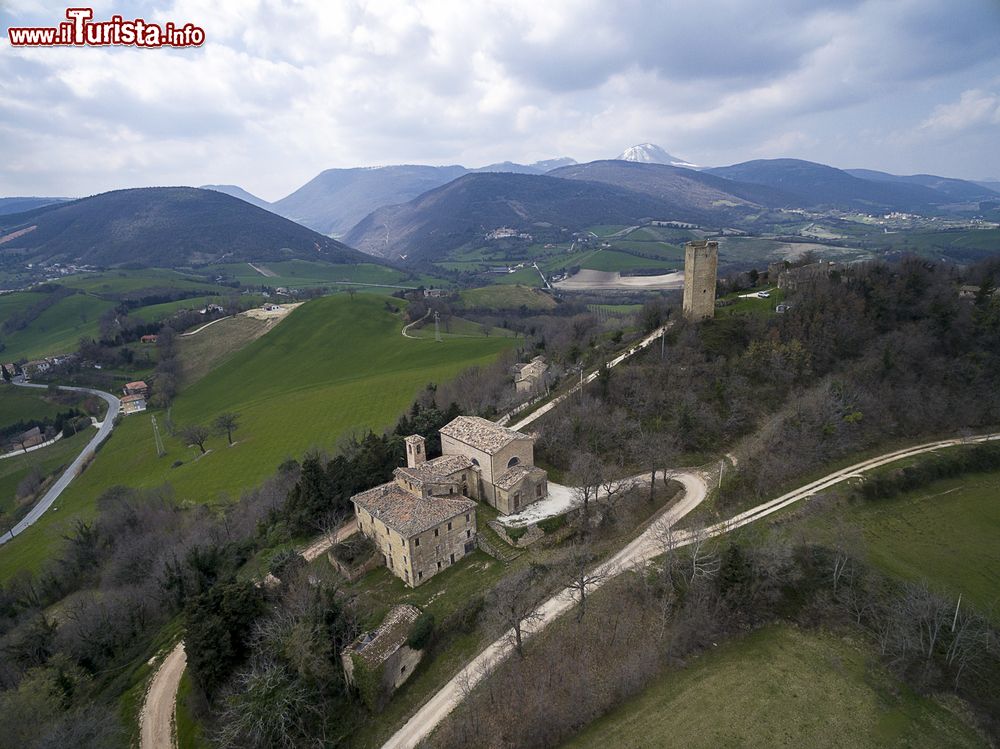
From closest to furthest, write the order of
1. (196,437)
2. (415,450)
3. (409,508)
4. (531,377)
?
1. (409,508)
2. (415,450)
3. (531,377)
4. (196,437)

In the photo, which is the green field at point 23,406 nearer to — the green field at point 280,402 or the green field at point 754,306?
the green field at point 280,402

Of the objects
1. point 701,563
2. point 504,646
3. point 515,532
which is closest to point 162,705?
point 504,646

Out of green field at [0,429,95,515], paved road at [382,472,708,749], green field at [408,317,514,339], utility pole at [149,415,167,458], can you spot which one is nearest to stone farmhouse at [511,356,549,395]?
paved road at [382,472,708,749]

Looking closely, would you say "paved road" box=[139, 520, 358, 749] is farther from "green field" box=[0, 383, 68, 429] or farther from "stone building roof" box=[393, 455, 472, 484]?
"green field" box=[0, 383, 68, 429]

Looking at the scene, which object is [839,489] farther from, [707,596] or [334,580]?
[334,580]

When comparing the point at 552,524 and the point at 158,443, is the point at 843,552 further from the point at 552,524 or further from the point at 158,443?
the point at 158,443

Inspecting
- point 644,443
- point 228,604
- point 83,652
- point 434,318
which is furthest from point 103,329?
point 644,443

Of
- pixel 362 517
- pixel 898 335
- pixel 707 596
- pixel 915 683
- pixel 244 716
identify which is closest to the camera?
pixel 244 716
